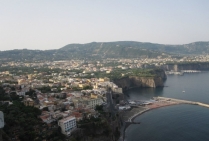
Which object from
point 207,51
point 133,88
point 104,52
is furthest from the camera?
point 207,51

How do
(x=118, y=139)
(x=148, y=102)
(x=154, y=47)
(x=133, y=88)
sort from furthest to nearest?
(x=154, y=47) < (x=133, y=88) < (x=148, y=102) < (x=118, y=139)

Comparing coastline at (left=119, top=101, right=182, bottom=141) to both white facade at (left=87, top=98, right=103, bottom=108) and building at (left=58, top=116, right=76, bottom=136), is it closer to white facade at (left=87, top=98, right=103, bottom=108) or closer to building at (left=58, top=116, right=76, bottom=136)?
white facade at (left=87, top=98, right=103, bottom=108)

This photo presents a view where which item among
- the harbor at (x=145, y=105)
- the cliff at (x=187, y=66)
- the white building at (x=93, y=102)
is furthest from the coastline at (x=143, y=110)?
the cliff at (x=187, y=66)

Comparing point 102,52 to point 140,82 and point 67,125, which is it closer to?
point 140,82

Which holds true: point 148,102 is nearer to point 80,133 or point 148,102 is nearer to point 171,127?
point 171,127

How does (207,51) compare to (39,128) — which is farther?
(207,51)

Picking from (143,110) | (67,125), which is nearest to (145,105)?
(143,110)

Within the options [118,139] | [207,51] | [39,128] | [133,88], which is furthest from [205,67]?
[207,51]

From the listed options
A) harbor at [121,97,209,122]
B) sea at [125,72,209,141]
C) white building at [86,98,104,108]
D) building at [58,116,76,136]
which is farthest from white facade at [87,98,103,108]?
building at [58,116,76,136]
